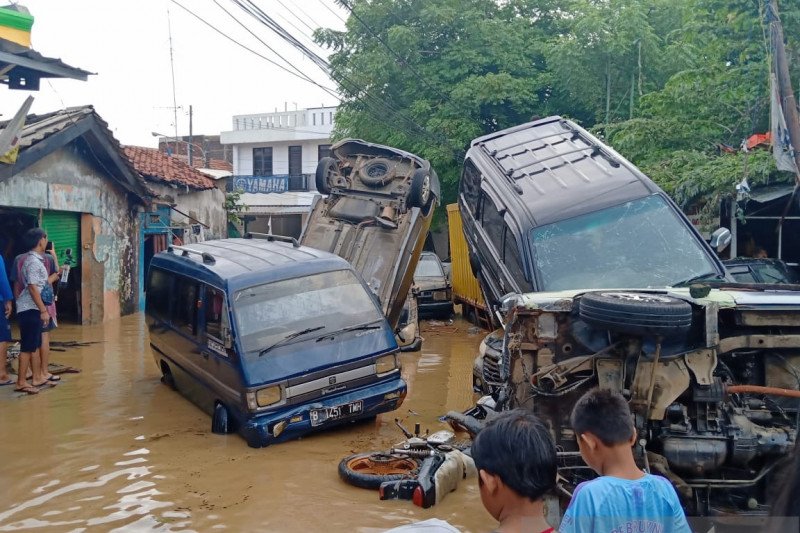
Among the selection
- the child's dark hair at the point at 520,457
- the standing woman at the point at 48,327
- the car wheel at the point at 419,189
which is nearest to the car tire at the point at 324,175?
the car wheel at the point at 419,189

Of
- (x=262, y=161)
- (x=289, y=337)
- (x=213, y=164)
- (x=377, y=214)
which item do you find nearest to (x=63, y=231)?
(x=377, y=214)

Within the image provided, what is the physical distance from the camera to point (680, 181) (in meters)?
13.9

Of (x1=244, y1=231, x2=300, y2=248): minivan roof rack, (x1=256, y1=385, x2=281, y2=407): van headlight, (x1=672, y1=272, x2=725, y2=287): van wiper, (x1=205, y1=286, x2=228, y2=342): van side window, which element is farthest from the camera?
(x1=244, y1=231, x2=300, y2=248): minivan roof rack

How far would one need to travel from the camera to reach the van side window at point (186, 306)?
8.34 m

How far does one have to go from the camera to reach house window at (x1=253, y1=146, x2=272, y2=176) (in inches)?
1574

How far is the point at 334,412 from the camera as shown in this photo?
23.5 ft

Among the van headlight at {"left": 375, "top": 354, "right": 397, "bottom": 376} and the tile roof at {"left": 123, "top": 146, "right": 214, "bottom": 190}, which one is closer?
the van headlight at {"left": 375, "top": 354, "right": 397, "bottom": 376}

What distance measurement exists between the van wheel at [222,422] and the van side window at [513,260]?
3.14 meters

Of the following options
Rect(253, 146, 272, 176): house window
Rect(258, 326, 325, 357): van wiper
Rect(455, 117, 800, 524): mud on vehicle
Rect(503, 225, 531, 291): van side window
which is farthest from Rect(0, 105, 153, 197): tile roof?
Rect(253, 146, 272, 176): house window

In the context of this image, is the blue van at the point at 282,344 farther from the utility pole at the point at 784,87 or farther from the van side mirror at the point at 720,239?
the utility pole at the point at 784,87

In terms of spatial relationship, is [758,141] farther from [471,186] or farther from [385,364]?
[385,364]

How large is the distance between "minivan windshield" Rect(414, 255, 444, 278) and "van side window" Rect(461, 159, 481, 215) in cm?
578

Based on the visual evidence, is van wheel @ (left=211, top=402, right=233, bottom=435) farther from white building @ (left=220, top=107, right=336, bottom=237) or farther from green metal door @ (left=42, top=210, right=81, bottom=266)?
white building @ (left=220, top=107, right=336, bottom=237)

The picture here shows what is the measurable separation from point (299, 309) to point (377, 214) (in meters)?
3.90
